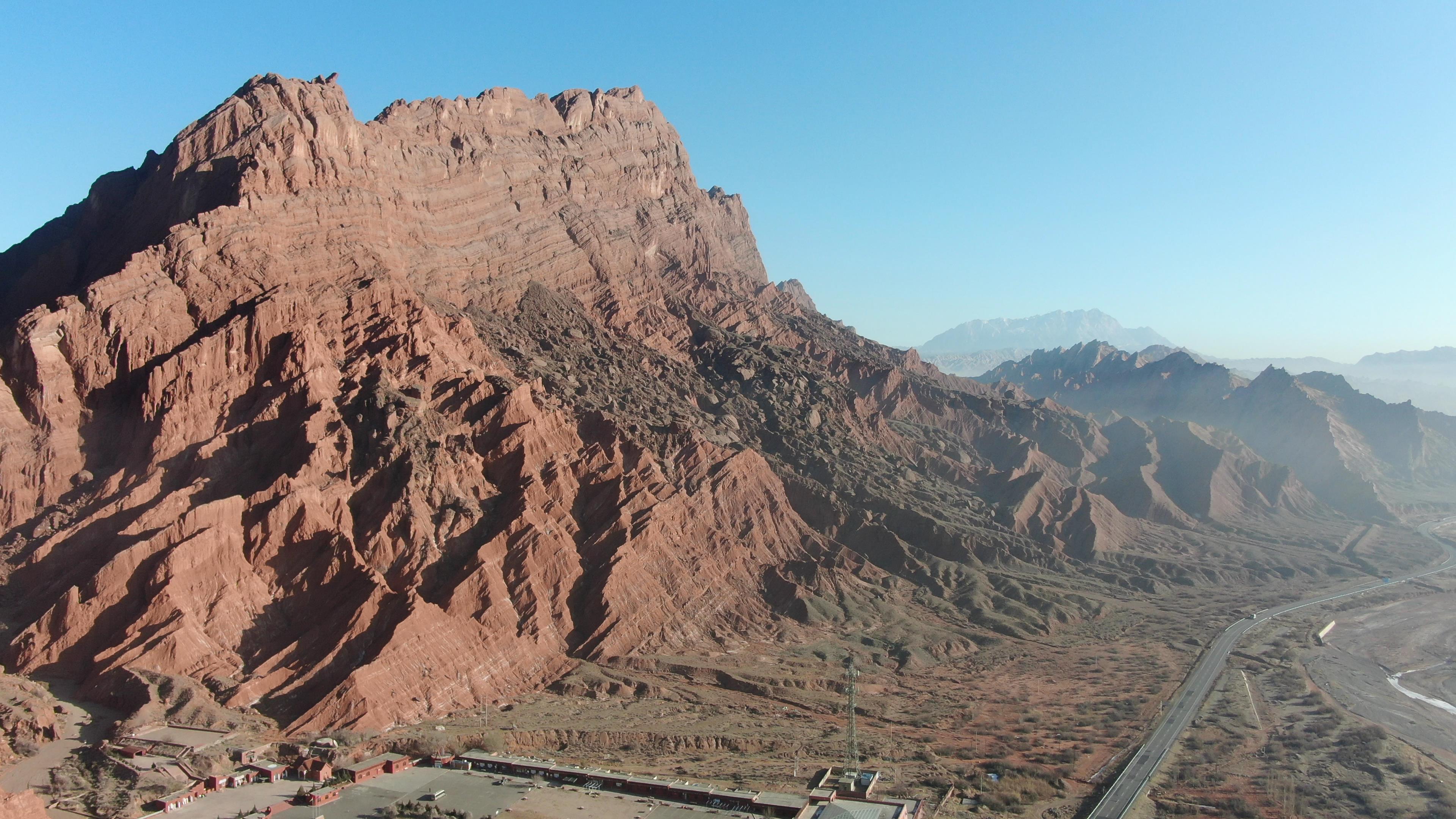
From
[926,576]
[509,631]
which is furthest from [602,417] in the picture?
[926,576]

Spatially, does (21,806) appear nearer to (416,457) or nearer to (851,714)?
(416,457)

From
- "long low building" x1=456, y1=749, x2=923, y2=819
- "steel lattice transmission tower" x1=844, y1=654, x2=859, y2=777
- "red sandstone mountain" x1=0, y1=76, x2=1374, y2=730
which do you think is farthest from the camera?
"red sandstone mountain" x1=0, y1=76, x2=1374, y2=730

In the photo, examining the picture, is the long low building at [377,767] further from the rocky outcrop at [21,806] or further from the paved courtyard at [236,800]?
the rocky outcrop at [21,806]

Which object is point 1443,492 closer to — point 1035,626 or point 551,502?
point 1035,626

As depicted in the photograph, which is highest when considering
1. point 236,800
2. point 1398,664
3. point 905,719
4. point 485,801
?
point 236,800

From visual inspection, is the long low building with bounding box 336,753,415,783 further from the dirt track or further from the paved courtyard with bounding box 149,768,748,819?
the dirt track

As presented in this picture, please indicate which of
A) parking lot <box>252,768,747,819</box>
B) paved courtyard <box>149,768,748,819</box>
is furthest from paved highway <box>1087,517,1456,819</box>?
parking lot <box>252,768,747,819</box>

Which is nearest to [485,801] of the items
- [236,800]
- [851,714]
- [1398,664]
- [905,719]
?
[236,800]
